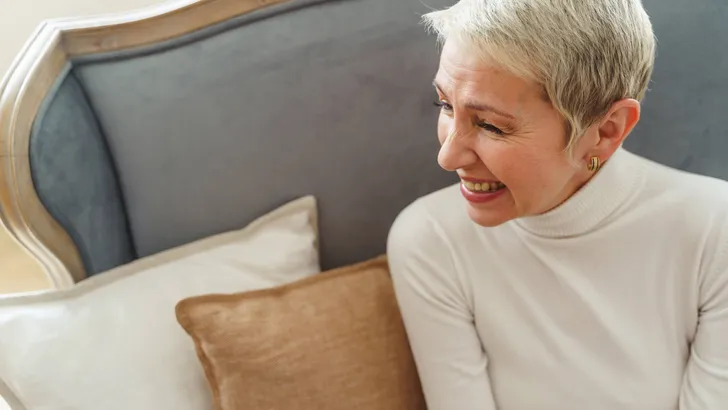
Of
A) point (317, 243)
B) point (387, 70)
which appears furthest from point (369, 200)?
point (387, 70)

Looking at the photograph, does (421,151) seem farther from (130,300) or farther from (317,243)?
(130,300)

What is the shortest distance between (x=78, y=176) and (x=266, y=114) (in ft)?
1.11

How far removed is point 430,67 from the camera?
1192 mm

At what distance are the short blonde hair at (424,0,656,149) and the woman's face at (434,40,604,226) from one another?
0.02 meters

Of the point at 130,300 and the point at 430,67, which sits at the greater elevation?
the point at 430,67

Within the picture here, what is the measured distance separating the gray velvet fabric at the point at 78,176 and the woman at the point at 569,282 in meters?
0.51

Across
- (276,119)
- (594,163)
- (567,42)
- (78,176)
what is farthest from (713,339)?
(78,176)

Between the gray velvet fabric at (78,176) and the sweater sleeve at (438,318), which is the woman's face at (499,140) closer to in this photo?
the sweater sleeve at (438,318)

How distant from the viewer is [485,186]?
0.96 meters

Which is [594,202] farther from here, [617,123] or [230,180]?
[230,180]

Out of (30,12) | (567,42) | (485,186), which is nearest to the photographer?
(567,42)

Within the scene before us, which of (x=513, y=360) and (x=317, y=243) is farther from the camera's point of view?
(x=317, y=243)

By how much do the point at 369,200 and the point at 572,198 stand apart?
0.40 metres

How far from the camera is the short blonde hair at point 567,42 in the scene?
2.67 feet
